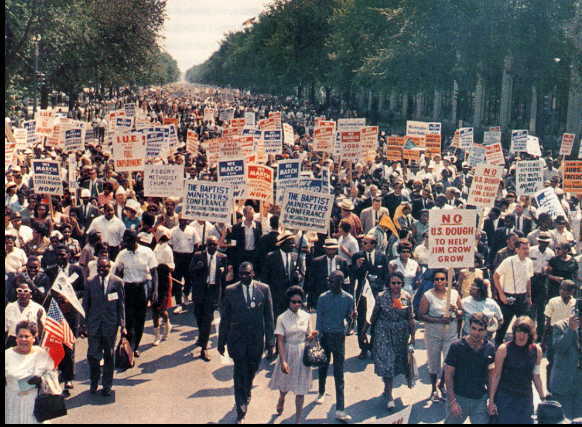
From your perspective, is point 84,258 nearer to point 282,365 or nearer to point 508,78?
point 282,365

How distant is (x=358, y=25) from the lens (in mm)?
57656

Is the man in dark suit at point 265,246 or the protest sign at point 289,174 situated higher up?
the protest sign at point 289,174

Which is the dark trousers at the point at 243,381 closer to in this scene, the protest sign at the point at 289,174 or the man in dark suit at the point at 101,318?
the man in dark suit at the point at 101,318

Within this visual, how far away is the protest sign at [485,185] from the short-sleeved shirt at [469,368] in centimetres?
758

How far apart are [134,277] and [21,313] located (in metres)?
2.22

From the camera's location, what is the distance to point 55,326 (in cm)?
934

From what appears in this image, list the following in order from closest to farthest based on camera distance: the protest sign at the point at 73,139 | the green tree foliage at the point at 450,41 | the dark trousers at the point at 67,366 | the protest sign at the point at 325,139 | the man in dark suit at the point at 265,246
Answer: the dark trousers at the point at 67,366, the man in dark suit at the point at 265,246, the protest sign at the point at 73,139, the protest sign at the point at 325,139, the green tree foliage at the point at 450,41

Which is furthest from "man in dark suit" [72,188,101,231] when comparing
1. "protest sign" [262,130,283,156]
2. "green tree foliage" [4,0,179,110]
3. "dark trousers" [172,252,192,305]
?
"green tree foliage" [4,0,179,110]

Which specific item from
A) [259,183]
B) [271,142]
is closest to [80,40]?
[271,142]

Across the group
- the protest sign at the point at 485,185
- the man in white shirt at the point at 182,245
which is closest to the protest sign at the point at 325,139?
the protest sign at the point at 485,185

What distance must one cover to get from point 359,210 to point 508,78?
117ft

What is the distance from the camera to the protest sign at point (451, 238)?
34.9 feet

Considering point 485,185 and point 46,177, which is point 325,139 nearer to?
point 485,185

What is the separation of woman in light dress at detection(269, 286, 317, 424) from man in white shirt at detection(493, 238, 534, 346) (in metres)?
3.54
